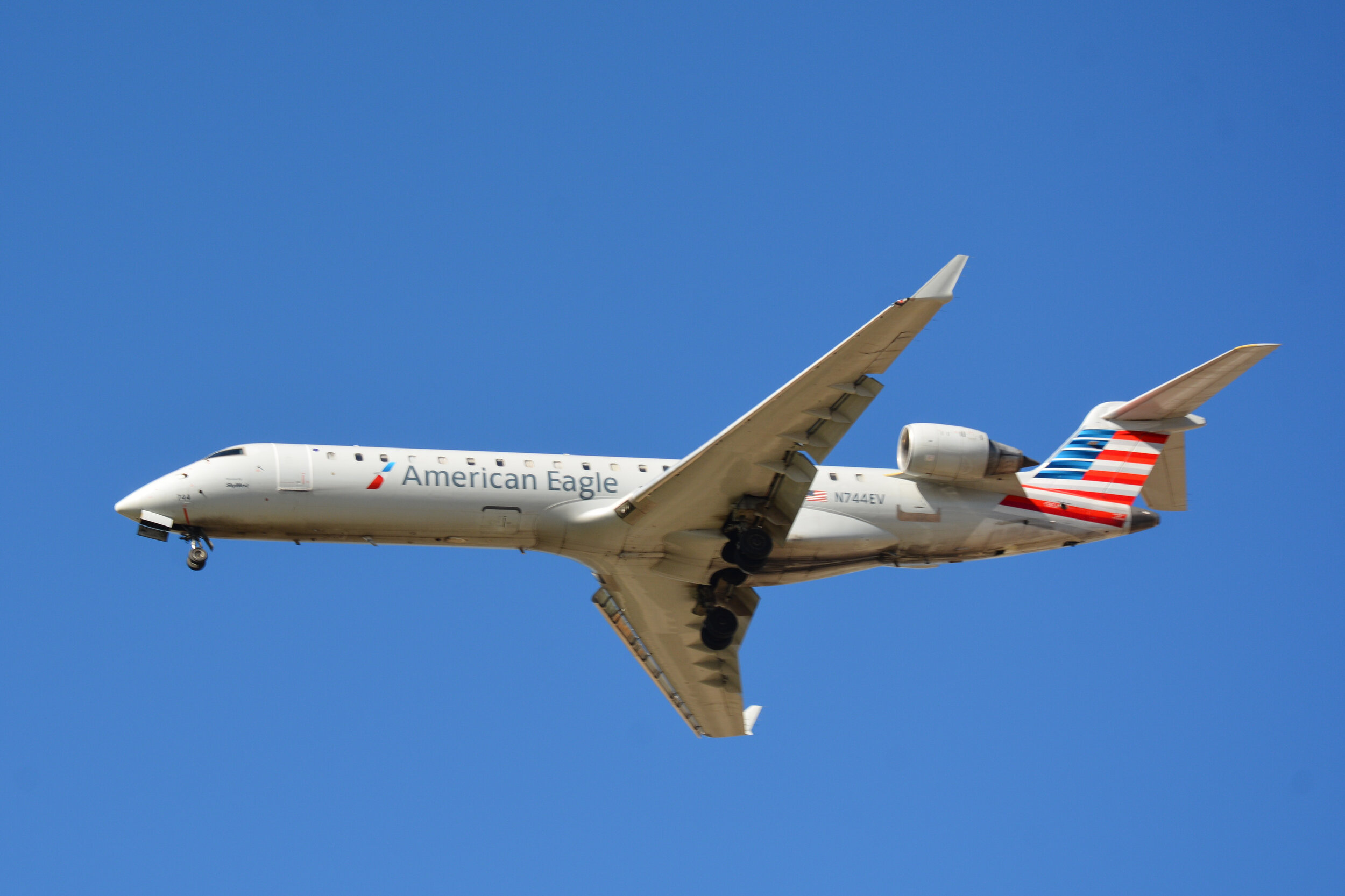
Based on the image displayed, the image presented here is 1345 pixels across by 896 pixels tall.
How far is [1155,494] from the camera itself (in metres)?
27.1

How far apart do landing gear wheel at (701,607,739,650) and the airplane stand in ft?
0.15

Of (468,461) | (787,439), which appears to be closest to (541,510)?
(468,461)

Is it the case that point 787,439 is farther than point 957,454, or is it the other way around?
point 957,454

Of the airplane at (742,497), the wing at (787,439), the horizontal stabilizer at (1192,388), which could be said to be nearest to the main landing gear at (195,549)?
the airplane at (742,497)

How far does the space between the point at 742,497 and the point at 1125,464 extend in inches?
310

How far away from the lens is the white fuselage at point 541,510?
75.7 feet

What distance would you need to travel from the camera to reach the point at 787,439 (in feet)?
75.0

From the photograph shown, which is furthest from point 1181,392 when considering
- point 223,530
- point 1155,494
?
point 223,530

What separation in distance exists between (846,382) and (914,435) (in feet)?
12.9

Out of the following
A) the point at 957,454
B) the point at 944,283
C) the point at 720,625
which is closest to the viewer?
the point at 944,283

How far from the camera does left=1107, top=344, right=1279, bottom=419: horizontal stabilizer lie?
2434cm

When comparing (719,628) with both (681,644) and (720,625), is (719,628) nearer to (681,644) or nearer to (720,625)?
(720,625)

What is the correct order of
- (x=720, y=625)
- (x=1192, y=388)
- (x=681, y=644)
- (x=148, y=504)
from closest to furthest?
(x=148, y=504) → (x=1192, y=388) → (x=720, y=625) → (x=681, y=644)

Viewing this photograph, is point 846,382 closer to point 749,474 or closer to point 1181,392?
point 749,474
